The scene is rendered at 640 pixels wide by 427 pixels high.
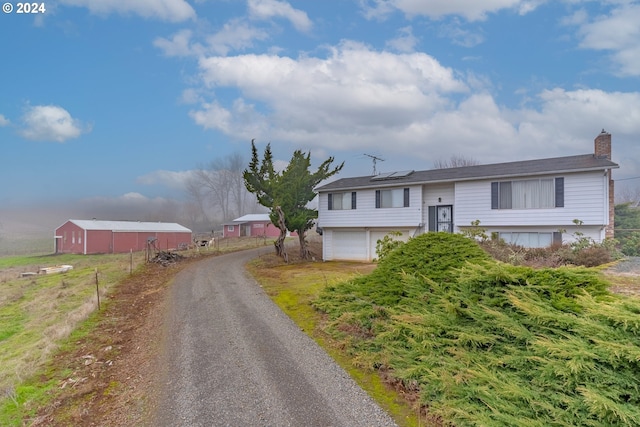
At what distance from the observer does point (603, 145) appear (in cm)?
1581

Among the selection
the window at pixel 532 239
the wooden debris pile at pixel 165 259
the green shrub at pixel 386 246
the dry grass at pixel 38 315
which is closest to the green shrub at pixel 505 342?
the green shrub at pixel 386 246

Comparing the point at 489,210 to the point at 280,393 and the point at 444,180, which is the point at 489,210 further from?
the point at 280,393

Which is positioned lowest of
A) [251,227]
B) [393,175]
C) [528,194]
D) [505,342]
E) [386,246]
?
[505,342]

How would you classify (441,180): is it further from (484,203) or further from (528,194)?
(528,194)

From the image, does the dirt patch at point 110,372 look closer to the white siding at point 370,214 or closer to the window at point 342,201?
the white siding at point 370,214

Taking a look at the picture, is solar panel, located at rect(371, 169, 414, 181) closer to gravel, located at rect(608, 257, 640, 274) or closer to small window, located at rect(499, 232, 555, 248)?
small window, located at rect(499, 232, 555, 248)

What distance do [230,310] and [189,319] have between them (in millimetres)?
1185

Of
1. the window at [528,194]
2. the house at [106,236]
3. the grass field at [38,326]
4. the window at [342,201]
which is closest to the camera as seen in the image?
the grass field at [38,326]

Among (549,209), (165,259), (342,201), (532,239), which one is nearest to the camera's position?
(549,209)

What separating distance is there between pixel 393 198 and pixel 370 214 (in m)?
1.80

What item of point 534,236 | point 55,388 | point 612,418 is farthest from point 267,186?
point 612,418

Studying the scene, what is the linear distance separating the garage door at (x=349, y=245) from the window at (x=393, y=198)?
2496mm

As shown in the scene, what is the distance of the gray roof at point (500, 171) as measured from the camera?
14962mm

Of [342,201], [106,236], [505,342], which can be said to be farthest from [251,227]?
[505,342]
